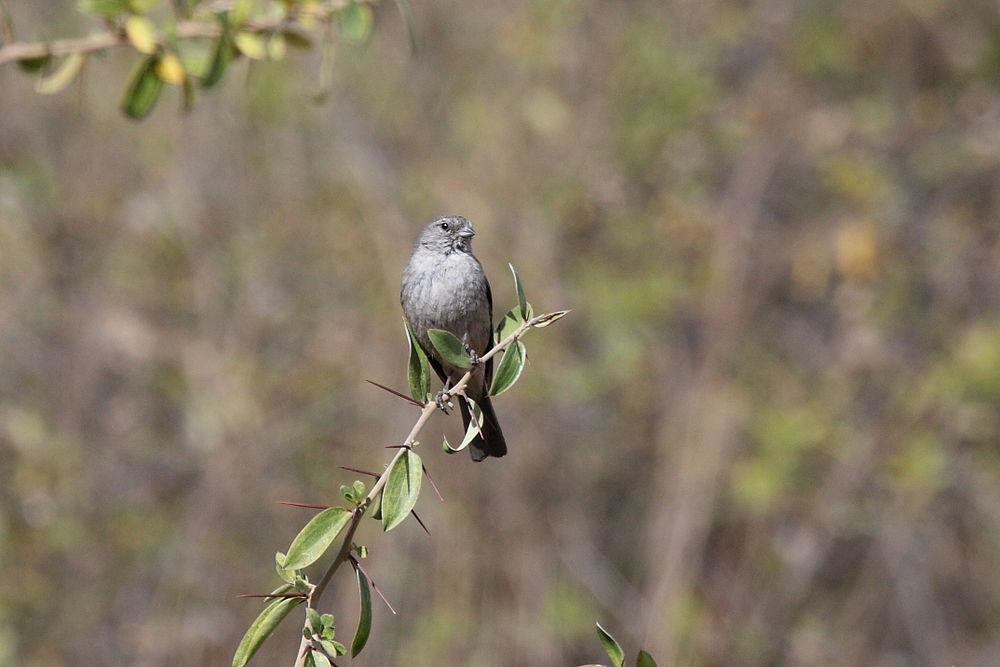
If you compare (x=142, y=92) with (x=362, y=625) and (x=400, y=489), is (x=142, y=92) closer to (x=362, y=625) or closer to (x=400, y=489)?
(x=400, y=489)

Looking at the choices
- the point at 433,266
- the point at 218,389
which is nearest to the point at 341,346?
the point at 218,389

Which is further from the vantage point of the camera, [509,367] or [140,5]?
[140,5]

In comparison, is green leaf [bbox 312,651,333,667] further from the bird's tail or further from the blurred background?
the blurred background

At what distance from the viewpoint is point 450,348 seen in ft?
6.91

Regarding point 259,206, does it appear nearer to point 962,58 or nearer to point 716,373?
point 716,373

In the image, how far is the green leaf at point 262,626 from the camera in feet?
6.05

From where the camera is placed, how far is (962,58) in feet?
28.8

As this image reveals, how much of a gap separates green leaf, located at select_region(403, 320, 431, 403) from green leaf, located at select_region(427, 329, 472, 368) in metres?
0.03

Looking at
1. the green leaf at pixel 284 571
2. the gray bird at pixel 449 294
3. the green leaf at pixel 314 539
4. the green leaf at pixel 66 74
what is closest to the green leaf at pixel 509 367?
the green leaf at pixel 314 539

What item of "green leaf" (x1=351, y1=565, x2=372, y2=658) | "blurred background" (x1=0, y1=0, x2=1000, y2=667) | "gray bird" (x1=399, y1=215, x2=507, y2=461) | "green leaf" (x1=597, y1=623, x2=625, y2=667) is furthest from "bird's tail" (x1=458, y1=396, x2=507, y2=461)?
"blurred background" (x1=0, y1=0, x2=1000, y2=667)

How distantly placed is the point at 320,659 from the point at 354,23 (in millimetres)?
1637

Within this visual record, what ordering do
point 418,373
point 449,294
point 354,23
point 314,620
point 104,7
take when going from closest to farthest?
point 314,620 → point 418,373 → point 104,7 → point 354,23 → point 449,294

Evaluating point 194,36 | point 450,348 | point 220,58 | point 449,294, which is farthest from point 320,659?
point 449,294

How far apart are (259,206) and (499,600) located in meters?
3.46
